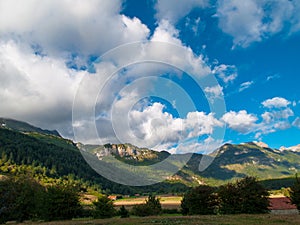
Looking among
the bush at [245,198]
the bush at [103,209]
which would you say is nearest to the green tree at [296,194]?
the bush at [245,198]

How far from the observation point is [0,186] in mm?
60438

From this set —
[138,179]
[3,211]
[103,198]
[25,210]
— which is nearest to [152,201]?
[103,198]

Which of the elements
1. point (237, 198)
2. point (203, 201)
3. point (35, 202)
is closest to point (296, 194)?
point (237, 198)

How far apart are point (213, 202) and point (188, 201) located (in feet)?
14.6

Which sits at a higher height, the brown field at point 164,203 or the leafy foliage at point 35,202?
the brown field at point 164,203

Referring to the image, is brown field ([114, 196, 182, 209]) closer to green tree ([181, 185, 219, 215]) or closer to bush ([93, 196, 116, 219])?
bush ([93, 196, 116, 219])

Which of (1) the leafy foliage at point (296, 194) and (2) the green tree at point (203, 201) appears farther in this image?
(2) the green tree at point (203, 201)

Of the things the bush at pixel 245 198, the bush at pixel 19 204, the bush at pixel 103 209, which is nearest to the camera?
the bush at pixel 245 198

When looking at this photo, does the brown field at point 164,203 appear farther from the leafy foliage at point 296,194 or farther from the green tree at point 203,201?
the leafy foliage at point 296,194

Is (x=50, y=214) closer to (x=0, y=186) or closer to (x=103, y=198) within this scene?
(x=103, y=198)

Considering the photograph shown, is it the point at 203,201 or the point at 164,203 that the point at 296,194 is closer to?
the point at 203,201

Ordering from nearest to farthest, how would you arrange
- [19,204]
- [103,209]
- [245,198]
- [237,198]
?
[245,198] → [237,198] → [19,204] → [103,209]

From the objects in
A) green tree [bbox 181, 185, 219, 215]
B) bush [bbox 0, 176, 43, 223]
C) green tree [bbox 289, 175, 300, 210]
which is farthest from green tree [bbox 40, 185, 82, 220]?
green tree [bbox 289, 175, 300, 210]

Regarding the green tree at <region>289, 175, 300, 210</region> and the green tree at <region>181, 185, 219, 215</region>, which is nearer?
the green tree at <region>289, 175, 300, 210</region>
